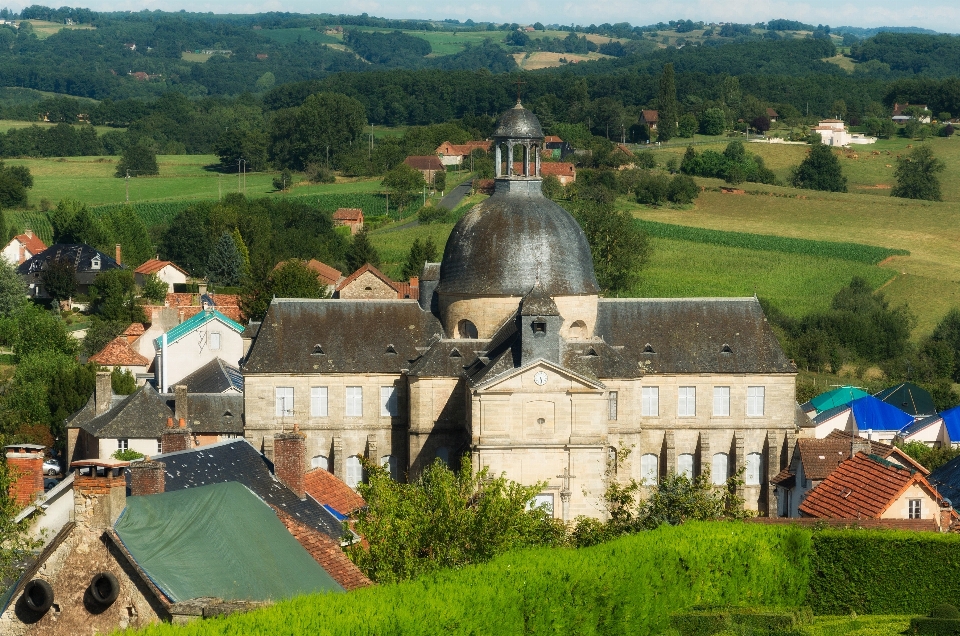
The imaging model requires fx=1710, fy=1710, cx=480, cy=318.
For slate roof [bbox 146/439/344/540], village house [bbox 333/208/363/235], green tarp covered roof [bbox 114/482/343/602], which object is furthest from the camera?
village house [bbox 333/208/363/235]

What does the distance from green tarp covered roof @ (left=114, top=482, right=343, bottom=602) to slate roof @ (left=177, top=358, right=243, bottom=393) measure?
116ft

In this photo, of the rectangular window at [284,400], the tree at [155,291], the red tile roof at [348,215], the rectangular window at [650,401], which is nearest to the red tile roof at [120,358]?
the rectangular window at [284,400]

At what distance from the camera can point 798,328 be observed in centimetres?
9881

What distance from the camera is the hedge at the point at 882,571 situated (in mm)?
39031

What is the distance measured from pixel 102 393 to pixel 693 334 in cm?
2337

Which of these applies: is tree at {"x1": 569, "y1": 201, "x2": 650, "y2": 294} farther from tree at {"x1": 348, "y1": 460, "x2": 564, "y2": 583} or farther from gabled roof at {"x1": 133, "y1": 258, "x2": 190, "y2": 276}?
tree at {"x1": 348, "y1": 460, "x2": 564, "y2": 583}

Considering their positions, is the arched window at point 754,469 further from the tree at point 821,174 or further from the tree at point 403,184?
the tree at point 821,174

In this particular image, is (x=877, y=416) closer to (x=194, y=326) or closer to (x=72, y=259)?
(x=194, y=326)

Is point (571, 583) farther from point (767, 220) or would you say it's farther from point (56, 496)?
point (767, 220)

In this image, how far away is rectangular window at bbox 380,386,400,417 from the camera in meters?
62.9

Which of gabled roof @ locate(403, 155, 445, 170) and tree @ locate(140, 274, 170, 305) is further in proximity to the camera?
gabled roof @ locate(403, 155, 445, 170)

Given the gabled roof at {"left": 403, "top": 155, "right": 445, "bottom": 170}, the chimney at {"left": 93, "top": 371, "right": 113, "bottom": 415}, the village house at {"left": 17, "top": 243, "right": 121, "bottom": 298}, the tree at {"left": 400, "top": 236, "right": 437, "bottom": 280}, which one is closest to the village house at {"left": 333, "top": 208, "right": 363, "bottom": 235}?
the gabled roof at {"left": 403, "top": 155, "right": 445, "bottom": 170}

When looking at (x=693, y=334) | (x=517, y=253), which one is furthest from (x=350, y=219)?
(x=517, y=253)

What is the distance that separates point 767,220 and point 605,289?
4606 cm
